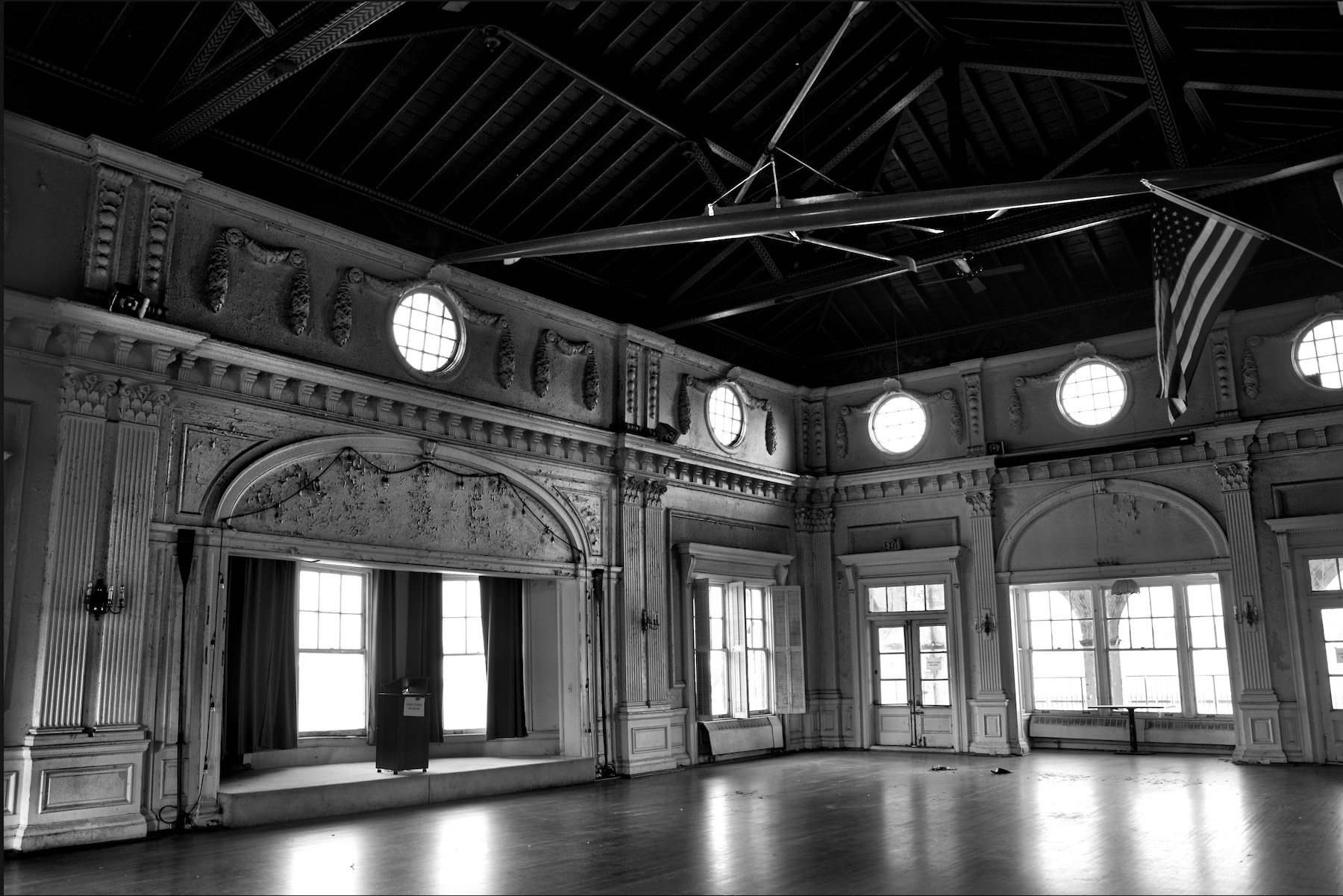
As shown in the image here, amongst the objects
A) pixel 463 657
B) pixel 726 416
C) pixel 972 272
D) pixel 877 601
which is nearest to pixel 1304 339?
pixel 972 272

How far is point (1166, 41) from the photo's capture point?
9.20 m

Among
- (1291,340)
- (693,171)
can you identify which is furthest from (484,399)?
(1291,340)

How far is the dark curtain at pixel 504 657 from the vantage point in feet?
42.1

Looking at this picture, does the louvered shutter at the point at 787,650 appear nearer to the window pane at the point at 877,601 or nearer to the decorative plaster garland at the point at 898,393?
the window pane at the point at 877,601

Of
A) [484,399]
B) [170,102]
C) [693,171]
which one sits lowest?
[484,399]

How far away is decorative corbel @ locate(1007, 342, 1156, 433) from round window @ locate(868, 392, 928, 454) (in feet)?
4.44

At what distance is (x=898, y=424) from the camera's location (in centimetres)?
1625

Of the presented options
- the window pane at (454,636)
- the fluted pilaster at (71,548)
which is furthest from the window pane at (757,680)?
the fluted pilaster at (71,548)

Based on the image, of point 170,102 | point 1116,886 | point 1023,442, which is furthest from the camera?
point 1023,442

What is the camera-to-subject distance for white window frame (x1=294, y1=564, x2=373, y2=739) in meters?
12.2

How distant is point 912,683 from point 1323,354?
6.99 metres

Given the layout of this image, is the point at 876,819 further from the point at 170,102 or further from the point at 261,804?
the point at 170,102

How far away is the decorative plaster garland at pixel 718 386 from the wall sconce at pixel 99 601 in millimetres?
7740

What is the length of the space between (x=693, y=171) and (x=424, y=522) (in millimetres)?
5282
